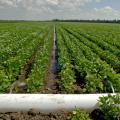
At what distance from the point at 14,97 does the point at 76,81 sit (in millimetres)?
4089

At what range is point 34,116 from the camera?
6.52m

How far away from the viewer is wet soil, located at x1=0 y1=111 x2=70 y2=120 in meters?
6.47

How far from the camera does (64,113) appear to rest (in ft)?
21.5

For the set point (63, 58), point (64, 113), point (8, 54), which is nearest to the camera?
point (64, 113)

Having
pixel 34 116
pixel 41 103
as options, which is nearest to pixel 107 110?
pixel 41 103

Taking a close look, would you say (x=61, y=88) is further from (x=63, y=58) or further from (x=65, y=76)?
(x=63, y=58)

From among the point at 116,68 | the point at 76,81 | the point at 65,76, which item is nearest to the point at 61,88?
the point at 65,76

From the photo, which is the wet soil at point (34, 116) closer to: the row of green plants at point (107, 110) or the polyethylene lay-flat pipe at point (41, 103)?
the polyethylene lay-flat pipe at point (41, 103)

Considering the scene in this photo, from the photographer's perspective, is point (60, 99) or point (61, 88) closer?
point (60, 99)

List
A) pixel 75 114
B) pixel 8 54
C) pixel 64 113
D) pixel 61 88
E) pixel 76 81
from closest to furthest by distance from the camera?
pixel 75 114
pixel 64 113
pixel 61 88
pixel 76 81
pixel 8 54

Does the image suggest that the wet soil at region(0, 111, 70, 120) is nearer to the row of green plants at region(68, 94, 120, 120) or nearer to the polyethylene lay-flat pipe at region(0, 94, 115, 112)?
the polyethylene lay-flat pipe at region(0, 94, 115, 112)

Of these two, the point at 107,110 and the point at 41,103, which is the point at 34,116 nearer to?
the point at 41,103

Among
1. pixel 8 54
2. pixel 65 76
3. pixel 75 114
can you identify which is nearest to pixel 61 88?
pixel 65 76

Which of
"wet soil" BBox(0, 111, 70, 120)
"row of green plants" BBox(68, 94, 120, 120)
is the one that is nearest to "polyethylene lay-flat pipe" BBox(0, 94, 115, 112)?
"wet soil" BBox(0, 111, 70, 120)
